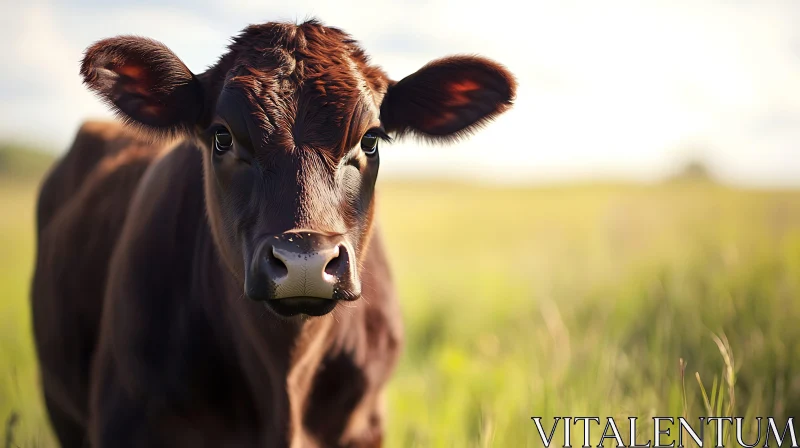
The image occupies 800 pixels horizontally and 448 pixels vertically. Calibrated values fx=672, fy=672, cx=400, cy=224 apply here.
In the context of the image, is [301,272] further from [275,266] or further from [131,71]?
[131,71]

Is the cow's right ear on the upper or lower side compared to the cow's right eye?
upper

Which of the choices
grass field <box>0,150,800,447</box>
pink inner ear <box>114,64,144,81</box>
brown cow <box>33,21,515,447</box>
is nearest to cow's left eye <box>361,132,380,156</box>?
brown cow <box>33,21,515,447</box>

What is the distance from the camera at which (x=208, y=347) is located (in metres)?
3.25

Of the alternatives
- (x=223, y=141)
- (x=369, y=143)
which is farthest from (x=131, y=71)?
(x=369, y=143)

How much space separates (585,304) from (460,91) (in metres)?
5.27

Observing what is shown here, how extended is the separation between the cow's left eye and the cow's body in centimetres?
74

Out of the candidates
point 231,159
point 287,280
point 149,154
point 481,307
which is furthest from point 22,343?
point 287,280

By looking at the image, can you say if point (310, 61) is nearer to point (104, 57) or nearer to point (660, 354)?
point (104, 57)

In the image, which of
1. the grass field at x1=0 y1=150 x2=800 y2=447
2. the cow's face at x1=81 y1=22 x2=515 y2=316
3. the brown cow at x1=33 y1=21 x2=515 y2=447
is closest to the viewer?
the cow's face at x1=81 y1=22 x2=515 y2=316

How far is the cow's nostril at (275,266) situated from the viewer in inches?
94.3

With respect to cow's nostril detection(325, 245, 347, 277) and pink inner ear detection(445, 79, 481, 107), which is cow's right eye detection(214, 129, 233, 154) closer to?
cow's nostril detection(325, 245, 347, 277)

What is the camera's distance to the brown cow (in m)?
2.67

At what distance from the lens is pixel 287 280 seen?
237 cm

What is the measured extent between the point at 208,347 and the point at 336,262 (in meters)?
1.14
